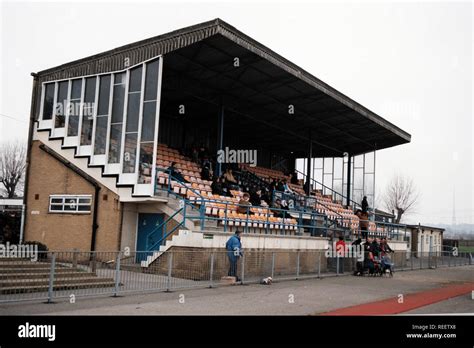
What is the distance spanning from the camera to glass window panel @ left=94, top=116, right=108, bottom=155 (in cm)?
2200

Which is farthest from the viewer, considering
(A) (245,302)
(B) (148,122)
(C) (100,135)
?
(C) (100,135)

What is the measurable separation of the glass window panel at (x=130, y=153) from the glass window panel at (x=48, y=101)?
4979 mm

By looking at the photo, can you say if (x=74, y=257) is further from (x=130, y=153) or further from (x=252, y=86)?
(x=252, y=86)

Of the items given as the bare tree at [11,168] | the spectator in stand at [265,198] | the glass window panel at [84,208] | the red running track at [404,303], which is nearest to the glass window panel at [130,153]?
the glass window panel at [84,208]

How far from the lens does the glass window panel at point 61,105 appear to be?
2345 cm

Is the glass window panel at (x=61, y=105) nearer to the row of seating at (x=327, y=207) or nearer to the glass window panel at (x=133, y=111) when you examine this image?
the glass window panel at (x=133, y=111)

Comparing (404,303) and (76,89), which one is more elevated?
(76,89)

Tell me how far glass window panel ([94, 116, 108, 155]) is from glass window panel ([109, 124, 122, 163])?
1.30 ft

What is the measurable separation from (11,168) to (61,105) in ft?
140

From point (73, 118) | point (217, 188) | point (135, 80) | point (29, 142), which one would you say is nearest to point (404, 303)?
point (217, 188)

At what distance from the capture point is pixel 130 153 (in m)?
21.1

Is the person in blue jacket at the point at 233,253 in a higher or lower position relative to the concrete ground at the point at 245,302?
higher
